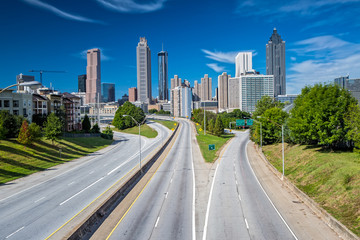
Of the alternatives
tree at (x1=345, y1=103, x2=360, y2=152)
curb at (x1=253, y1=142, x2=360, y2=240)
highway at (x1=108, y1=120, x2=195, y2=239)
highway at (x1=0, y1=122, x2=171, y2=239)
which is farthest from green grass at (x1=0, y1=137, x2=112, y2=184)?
tree at (x1=345, y1=103, x2=360, y2=152)

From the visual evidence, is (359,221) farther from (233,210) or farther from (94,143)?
(94,143)

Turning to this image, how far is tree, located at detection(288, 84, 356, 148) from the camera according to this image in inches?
1425

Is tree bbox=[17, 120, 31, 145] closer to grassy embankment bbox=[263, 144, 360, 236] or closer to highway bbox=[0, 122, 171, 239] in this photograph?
highway bbox=[0, 122, 171, 239]

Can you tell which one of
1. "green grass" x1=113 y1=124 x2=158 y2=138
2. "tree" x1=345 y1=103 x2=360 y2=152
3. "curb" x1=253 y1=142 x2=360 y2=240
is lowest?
"curb" x1=253 y1=142 x2=360 y2=240

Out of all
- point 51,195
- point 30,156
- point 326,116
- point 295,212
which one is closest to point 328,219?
point 295,212

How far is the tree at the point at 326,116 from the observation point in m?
36.2

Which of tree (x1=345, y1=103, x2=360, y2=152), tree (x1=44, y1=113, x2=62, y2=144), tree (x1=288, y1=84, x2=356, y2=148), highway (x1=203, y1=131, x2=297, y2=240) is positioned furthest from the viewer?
tree (x1=44, y1=113, x2=62, y2=144)

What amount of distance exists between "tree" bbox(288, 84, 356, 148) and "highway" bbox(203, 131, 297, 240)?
41.1 feet

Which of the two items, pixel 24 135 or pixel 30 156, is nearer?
pixel 30 156

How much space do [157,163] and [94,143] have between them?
33.2 metres

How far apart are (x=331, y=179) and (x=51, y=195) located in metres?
30.7

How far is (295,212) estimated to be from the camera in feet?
72.3

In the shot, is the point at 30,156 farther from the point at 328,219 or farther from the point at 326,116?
the point at 326,116

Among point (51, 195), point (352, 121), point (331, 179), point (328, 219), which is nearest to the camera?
point (328, 219)
